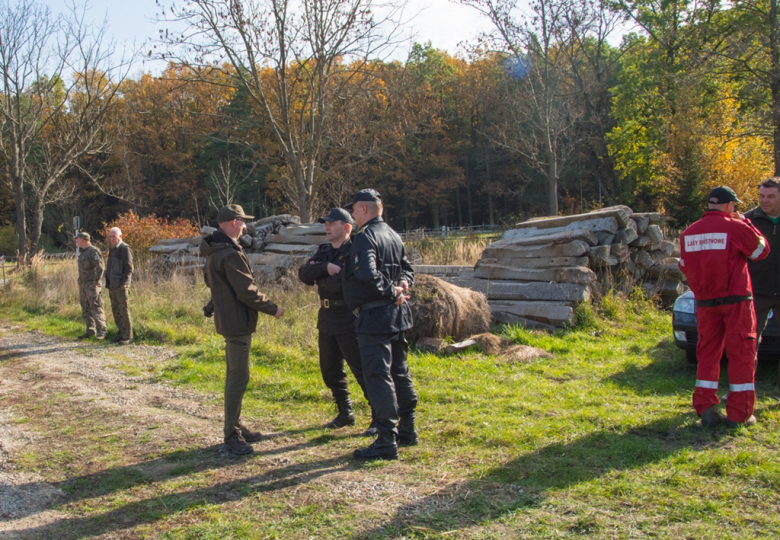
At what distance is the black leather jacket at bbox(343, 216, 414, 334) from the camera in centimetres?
471

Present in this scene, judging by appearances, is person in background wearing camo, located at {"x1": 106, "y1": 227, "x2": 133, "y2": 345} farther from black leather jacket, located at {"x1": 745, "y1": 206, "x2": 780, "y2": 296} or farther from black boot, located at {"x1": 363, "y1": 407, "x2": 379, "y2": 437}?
black leather jacket, located at {"x1": 745, "y1": 206, "x2": 780, "y2": 296}

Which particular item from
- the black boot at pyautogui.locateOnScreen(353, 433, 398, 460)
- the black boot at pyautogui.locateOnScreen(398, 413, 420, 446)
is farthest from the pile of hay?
the black boot at pyautogui.locateOnScreen(353, 433, 398, 460)

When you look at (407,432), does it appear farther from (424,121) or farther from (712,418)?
(424,121)

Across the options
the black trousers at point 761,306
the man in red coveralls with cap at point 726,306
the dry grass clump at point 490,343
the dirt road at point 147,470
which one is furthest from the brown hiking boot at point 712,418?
the dry grass clump at point 490,343

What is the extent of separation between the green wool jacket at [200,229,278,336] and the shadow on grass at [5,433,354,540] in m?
0.99

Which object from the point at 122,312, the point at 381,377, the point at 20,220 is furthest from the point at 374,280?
the point at 20,220

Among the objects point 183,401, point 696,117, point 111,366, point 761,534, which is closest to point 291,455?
point 183,401

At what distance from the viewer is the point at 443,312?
8547mm

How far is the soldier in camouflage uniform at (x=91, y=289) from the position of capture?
36.1 ft

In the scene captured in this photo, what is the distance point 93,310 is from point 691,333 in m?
9.31

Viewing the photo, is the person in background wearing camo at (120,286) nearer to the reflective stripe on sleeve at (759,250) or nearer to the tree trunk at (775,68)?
the reflective stripe on sleeve at (759,250)

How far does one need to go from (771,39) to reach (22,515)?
24198 mm

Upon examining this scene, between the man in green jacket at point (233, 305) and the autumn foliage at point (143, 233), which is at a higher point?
the autumn foliage at point (143, 233)

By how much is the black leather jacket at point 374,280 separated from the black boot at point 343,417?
113 centimetres
